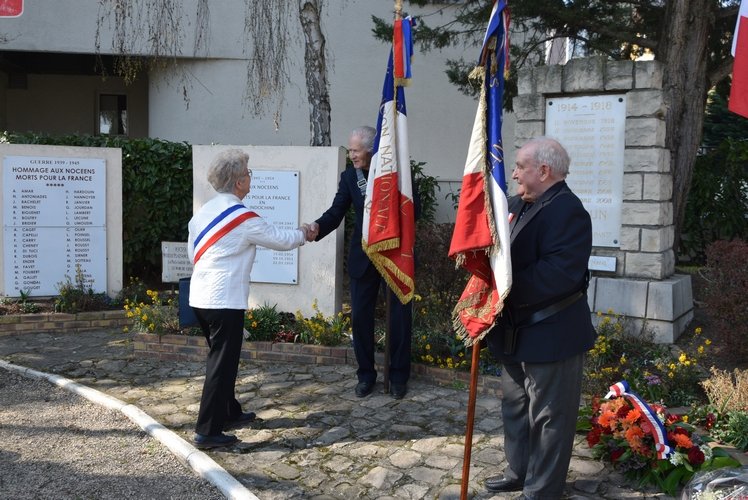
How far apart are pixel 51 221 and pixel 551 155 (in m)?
6.44

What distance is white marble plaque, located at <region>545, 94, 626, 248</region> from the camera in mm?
6520

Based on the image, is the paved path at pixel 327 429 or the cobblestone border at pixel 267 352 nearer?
the paved path at pixel 327 429

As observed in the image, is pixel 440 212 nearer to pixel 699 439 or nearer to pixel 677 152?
pixel 677 152

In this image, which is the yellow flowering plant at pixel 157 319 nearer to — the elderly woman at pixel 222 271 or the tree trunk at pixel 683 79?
the elderly woman at pixel 222 271

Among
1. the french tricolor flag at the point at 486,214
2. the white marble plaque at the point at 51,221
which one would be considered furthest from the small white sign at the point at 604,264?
the white marble plaque at the point at 51,221

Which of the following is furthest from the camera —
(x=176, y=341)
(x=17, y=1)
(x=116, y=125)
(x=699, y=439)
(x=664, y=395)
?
(x=116, y=125)

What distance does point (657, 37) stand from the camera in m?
9.69

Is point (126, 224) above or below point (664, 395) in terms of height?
above

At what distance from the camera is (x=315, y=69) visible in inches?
352

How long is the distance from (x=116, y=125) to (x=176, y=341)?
11290 millimetres

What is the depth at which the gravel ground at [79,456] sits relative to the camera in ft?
13.3

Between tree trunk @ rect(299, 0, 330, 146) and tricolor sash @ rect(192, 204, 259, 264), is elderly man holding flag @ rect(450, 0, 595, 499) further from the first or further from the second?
tree trunk @ rect(299, 0, 330, 146)

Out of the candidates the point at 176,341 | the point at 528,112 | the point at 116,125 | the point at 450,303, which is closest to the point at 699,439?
the point at 450,303

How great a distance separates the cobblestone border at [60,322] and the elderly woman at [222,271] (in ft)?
12.8
